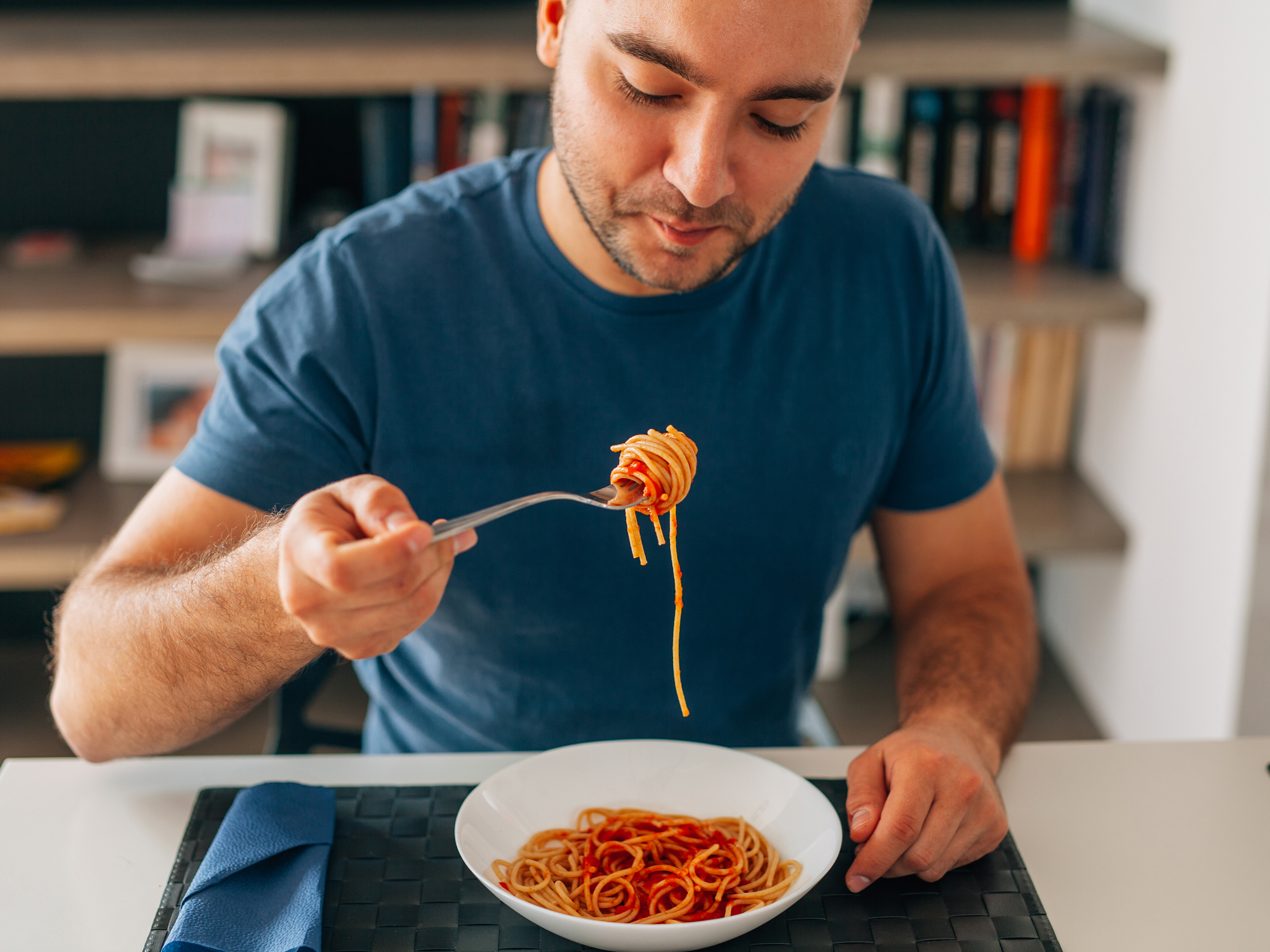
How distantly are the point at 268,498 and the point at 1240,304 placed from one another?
5.05 feet

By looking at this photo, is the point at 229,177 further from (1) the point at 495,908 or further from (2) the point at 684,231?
(1) the point at 495,908

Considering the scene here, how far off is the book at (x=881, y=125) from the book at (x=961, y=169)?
0.10 m

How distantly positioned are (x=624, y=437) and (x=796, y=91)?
39cm

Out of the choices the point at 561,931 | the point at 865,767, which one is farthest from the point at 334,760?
the point at 865,767

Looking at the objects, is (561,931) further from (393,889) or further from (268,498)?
(268,498)

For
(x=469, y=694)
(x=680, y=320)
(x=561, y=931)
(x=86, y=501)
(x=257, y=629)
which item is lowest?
(x=86, y=501)

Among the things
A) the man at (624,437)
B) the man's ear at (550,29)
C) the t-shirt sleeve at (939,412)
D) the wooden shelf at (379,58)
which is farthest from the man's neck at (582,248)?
the wooden shelf at (379,58)

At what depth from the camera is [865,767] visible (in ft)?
3.56

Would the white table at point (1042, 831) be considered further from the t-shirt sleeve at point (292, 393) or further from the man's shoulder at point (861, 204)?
the man's shoulder at point (861, 204)

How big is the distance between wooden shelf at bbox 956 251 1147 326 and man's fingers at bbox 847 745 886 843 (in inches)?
54.0

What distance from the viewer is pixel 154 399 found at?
8.58 ft

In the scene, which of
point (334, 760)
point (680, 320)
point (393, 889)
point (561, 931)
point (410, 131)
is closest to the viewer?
point (561, 931)

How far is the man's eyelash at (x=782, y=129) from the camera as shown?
1.15 meters

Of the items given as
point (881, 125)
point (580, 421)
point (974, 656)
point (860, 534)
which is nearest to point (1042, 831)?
point (974, 656)
